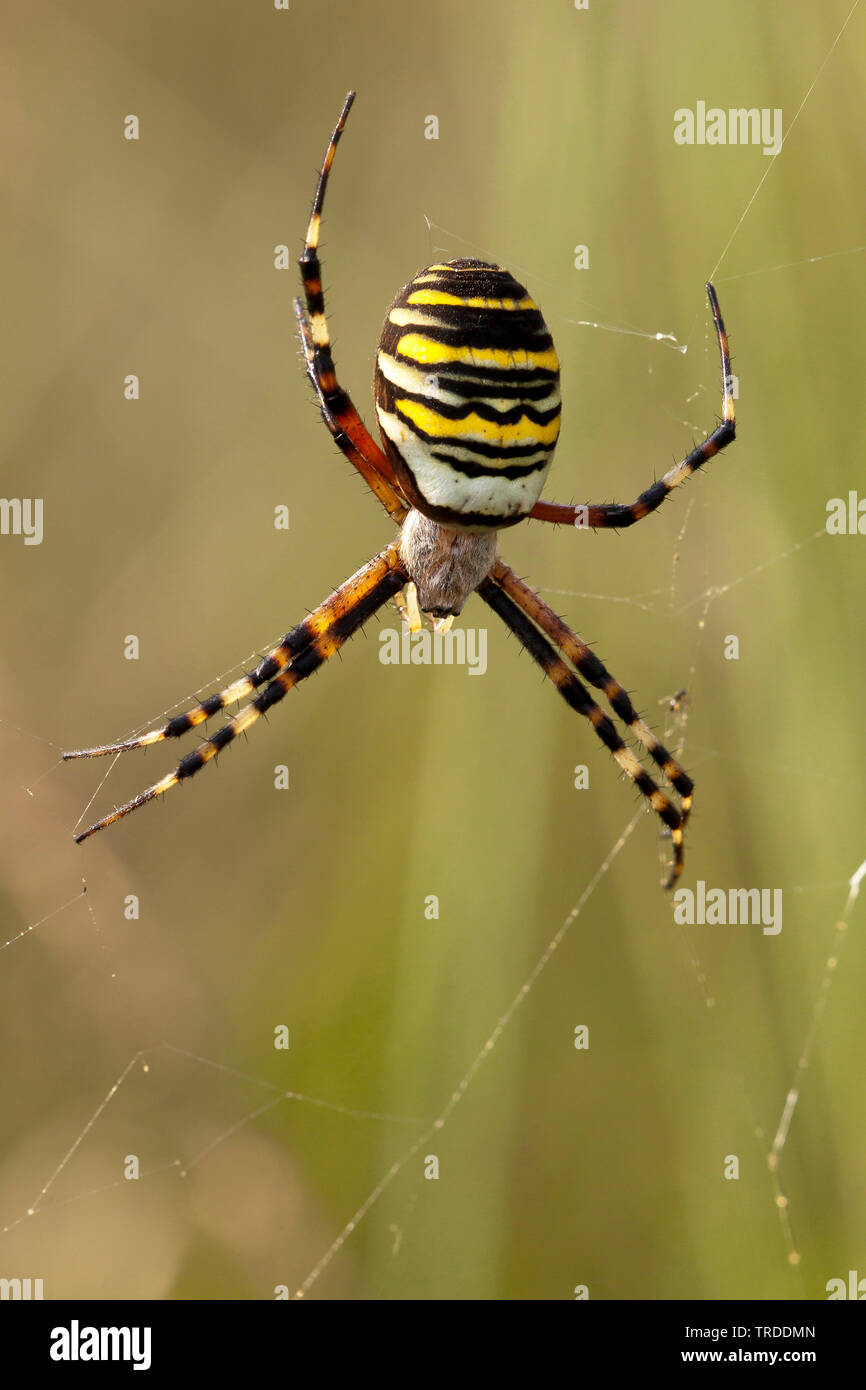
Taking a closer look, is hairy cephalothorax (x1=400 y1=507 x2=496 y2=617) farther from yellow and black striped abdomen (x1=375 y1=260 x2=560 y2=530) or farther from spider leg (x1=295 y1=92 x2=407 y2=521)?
yellow and black striped abdomen (x1=375 y1=260 x2=560 y2=530)

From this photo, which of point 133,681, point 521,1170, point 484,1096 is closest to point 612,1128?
point 521,1170

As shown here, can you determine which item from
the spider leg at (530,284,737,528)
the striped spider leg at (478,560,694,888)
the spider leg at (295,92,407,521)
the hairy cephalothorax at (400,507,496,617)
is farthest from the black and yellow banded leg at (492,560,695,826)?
the spider leg at (295,92,407,521)

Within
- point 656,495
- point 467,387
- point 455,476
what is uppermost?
point 656,495

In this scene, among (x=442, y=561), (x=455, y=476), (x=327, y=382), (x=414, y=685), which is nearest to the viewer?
(x=455, y=476)

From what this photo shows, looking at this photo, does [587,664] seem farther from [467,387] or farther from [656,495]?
[467,387]

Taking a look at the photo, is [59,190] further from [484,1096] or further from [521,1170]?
[521,1170]

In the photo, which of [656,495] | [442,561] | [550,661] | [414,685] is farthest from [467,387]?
[414,685]

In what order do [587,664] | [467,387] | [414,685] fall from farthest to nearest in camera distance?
1. [414,685]
2. [587,664]
3. [467,387]
